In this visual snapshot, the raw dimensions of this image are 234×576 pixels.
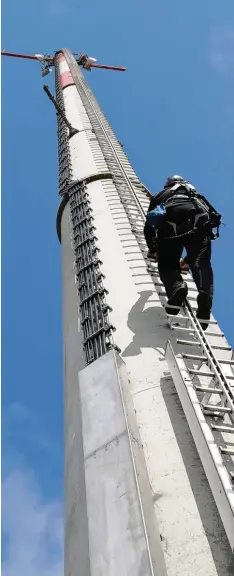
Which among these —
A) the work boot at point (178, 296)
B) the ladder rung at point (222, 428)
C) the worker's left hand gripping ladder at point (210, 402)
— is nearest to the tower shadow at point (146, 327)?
the worker's left hand gripping ladder at point (210, 402)

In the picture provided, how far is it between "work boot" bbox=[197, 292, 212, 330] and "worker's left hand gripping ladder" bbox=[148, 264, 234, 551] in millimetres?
79

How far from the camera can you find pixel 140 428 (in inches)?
181

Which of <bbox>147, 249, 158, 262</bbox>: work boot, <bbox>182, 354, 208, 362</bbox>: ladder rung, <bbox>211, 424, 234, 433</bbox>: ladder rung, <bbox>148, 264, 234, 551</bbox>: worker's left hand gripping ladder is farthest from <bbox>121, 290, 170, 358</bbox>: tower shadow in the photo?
<bbox>211, 424, 234, 433</bbox>: ladder rung

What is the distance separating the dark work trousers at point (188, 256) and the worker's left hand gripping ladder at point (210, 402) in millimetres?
335

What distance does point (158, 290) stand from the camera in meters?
6.82

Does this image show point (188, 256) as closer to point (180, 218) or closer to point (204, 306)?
point (180, 218)

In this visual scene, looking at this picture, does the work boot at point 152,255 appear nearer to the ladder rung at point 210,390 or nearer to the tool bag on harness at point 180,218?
the tool bag on harness at point 180,218

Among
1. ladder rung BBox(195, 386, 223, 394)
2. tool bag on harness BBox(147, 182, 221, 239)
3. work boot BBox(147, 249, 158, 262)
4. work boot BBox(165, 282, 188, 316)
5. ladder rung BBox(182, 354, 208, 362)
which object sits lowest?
ladder rung BBox(195, 386, 223, 394)

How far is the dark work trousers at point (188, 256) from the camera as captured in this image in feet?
19.8

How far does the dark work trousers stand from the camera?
237 inches

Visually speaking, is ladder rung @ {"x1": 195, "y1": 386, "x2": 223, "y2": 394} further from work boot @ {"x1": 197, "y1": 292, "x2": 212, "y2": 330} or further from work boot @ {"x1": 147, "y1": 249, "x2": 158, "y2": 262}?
work boot @ {"x1": 147, "y1": 249, "x2": 158, "y2": 262}

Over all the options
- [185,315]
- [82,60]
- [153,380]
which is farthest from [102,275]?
[82,60]

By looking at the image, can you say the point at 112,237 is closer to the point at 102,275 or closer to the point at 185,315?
the point at 102,275

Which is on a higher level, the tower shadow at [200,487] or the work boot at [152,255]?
the work boot at [152,255]
